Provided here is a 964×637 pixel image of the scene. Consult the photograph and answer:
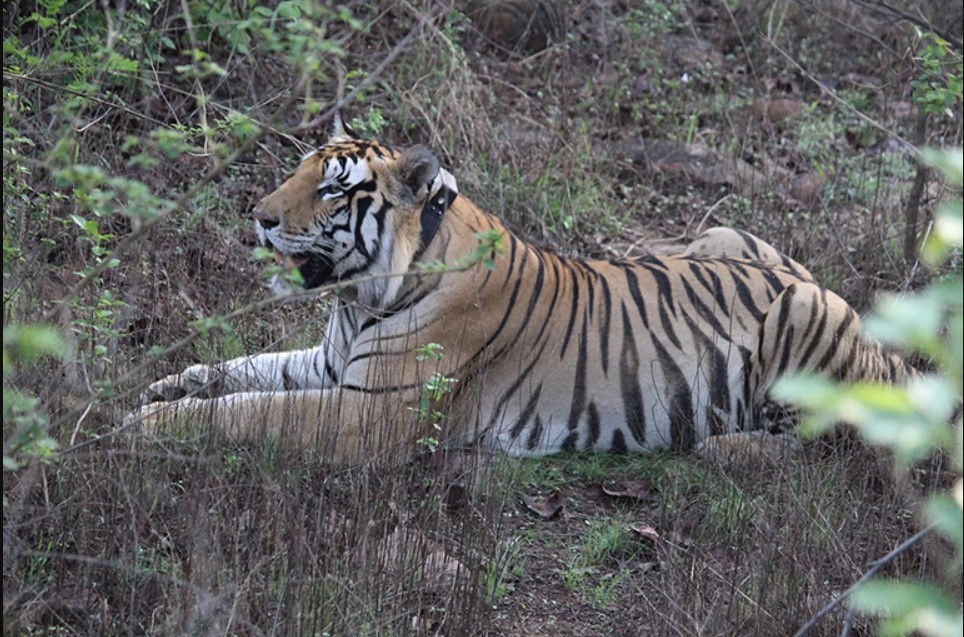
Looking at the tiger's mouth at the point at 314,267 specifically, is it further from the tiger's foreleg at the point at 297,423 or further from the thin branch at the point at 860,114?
the thin branch at the point at 860,114

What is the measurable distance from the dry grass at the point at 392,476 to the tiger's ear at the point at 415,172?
0.42 meters

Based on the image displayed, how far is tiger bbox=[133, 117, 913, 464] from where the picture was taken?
5.05 metres

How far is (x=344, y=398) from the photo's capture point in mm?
4891

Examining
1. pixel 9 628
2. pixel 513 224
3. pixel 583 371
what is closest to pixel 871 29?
pixel 513 224

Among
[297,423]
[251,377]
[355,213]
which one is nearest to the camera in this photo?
[297,423]

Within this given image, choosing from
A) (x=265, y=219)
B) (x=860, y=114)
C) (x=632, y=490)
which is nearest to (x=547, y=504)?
(x=632, y=490)

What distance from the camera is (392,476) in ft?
12.8

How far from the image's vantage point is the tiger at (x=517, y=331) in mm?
5047

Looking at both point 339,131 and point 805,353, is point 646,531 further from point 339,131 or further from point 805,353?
point 339,131

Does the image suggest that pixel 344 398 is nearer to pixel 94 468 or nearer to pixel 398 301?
pixel 398 301

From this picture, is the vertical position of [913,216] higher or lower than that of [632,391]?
higher

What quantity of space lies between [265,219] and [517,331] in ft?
3.69

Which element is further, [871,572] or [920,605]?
[871,572]

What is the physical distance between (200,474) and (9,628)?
84cm
